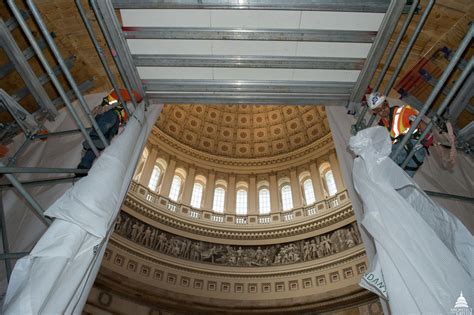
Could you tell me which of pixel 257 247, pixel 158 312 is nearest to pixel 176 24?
pixel 158 312

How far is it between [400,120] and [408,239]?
2.17 metres

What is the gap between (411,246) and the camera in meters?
2.39

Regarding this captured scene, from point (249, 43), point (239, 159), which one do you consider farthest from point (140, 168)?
point (249, 43)

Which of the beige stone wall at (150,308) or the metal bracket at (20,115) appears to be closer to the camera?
the metal bracket at (20,115)

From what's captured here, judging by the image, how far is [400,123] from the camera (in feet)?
13.4

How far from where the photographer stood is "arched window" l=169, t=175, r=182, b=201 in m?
17.3

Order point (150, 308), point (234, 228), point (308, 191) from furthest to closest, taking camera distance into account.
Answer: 1. point (308, 191)
2. point (234, 228)
3. point (150, 308)

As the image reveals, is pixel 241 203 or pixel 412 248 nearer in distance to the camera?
pixel 412 248

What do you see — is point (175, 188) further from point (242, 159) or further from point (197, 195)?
point (242, 159)

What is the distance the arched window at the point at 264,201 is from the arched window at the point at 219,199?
2213mm

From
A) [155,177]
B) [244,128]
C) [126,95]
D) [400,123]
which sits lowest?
[400,123]

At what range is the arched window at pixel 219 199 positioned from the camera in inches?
697

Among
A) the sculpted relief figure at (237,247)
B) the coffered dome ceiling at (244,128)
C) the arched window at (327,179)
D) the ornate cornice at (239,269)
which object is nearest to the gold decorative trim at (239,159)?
the coffered dome ceiling at (244,128)

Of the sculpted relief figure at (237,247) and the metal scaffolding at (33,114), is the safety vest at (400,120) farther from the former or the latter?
the sculpted relief figure at (237,247)
